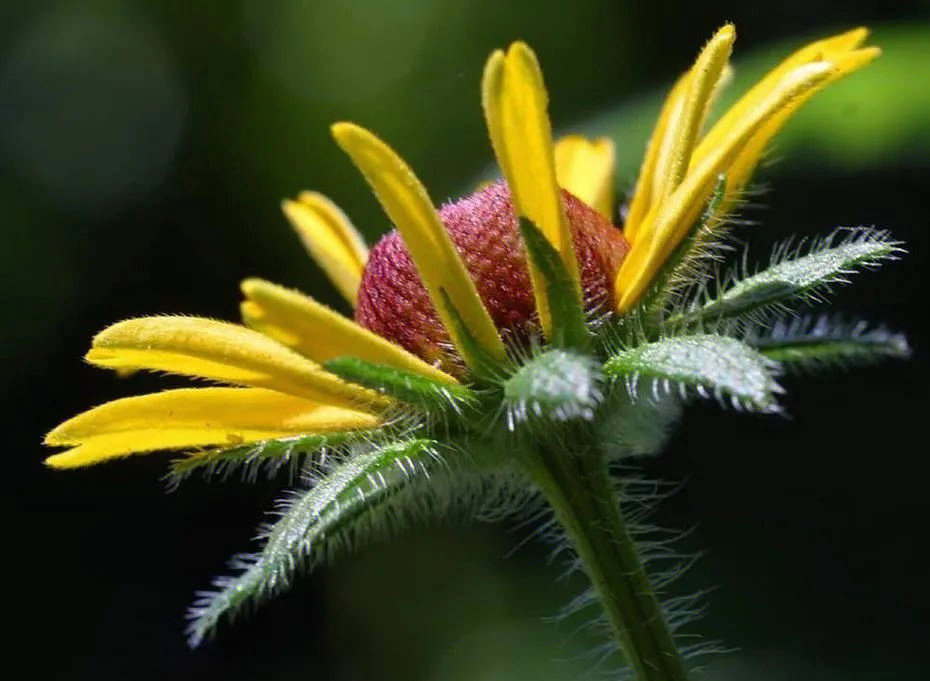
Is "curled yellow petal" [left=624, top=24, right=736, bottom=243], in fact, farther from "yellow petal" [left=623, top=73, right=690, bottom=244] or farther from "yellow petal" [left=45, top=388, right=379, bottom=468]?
"yellow petal" [left=45, top=388, right=379, bottom=468]

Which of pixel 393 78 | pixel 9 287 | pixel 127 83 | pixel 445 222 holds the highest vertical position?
pixel 127 83

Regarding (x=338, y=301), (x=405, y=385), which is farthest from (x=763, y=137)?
(x=338, y=301)

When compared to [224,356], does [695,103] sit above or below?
above

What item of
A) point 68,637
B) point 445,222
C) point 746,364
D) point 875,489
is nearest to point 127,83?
point 68,637

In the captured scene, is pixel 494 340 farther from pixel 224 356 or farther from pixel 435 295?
pixel 224 356

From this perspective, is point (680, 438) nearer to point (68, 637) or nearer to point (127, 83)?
point (68, 637)

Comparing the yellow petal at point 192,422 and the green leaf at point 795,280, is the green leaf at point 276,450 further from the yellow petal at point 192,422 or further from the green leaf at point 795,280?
the green leaf at point 795,280

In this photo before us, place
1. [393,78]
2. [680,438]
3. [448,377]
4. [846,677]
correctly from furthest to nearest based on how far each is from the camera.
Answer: [393,78], [680,438], [846,677], [448,377]
